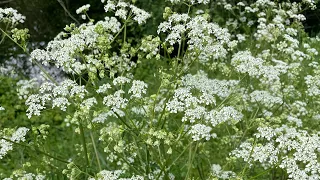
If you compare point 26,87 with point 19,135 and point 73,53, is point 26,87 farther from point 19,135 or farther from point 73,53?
point 73,53

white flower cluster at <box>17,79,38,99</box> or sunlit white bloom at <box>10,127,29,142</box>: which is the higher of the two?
white flower cluster at <box>17,79,38,99</box>

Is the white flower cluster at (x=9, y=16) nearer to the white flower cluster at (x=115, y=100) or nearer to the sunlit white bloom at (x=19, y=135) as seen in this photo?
the sunlit white bloom at (x=19, y=135)

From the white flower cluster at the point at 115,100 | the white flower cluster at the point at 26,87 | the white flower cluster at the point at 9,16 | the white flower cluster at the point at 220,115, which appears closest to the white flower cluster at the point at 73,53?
the white flower cluster at the point at 115,100

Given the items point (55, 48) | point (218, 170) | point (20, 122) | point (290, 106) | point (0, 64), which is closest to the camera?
point (55, 48)

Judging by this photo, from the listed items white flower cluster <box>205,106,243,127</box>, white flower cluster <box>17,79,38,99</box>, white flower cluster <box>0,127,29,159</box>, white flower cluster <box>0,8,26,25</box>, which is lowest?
white flower cluster <box>205,106,243,127</box>

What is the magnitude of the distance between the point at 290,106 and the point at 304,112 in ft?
0.62

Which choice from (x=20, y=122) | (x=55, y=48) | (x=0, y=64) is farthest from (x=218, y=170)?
(x=0, y=64)

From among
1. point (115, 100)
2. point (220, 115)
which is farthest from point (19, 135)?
point (220, 115)

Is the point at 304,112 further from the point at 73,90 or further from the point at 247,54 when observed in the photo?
the point at 73,90

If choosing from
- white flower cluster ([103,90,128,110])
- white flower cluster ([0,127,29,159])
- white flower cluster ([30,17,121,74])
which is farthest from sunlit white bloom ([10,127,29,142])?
white flower cluster ([103,90,128,110])

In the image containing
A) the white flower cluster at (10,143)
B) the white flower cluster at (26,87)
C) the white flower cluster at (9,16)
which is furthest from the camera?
the white flower cluster at (26,87)

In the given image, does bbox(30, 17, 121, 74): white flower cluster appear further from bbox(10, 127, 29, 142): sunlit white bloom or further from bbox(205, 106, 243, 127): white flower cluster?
bbox(205, 106, 243, 127): white flower cluster

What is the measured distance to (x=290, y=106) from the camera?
4328 millimetres

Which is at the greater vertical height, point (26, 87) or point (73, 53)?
point (26, 87)
